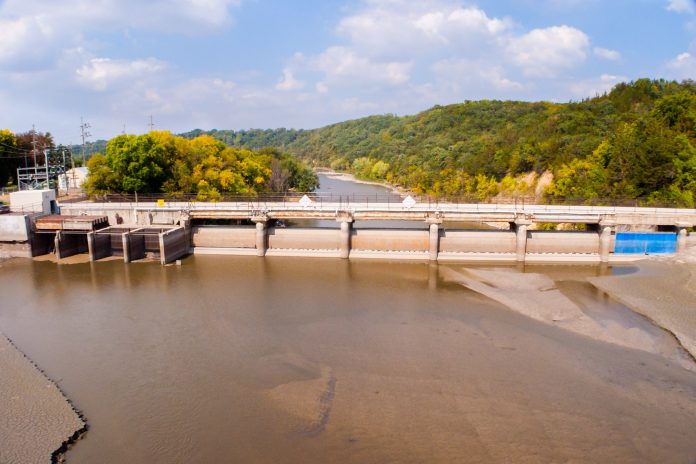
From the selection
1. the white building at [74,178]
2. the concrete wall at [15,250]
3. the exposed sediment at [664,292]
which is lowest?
the exposed sediment at [664,292]

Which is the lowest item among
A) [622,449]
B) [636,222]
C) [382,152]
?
[622,449]

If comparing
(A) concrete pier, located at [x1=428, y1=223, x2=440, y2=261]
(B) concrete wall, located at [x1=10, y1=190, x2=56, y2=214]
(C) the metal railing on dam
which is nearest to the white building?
(B) concrete wall, located at [x1=10, y1=190, x2=56, y2=214]

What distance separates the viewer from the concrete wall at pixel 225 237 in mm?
37094

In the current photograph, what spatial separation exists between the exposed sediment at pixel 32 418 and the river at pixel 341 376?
44 centimetres

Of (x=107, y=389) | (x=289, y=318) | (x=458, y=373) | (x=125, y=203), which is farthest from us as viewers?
(x=125, y=203)

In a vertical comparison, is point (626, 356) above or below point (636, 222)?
below

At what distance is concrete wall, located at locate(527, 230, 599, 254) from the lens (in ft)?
117

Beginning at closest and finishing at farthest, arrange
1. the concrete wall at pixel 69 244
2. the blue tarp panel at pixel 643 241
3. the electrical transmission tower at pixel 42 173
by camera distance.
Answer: the concrete wall at pixel 69 244, the blue tarp panel at pixel 643 241, the electrical transmission tower at pixel 42 173

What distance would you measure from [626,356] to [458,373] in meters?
7.39

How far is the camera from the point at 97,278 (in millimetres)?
30438

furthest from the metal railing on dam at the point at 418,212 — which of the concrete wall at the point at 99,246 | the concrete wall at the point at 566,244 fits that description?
the concrete wall at the point at 99,246

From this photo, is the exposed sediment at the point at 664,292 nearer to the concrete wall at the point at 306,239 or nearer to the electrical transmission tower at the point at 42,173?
the concrete wall at the point at 306,239

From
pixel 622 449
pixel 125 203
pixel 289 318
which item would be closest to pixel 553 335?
pixel 622 449

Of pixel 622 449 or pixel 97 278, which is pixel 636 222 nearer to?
pixel 622 449
